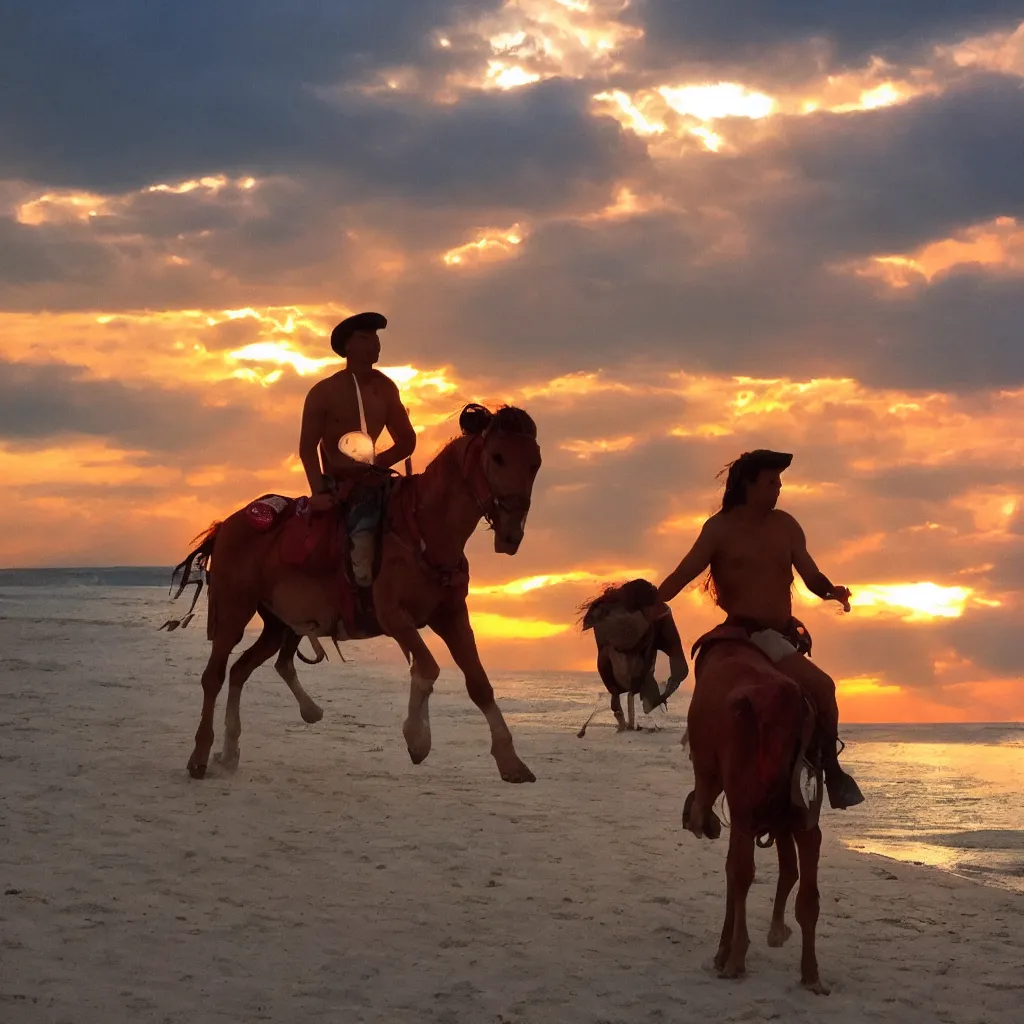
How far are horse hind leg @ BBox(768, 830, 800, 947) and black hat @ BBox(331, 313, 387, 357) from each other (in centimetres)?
534

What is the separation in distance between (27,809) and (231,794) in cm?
156

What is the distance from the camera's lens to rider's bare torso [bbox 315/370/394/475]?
37.1 feet

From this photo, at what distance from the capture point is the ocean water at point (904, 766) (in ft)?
37.8

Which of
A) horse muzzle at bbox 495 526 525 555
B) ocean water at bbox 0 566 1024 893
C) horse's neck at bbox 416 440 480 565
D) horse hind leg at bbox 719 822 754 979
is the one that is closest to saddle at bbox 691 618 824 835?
horse hind leg at bbox 719 822 754 979

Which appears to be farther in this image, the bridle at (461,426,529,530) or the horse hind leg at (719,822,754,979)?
the bridle at (461,426,529,530)

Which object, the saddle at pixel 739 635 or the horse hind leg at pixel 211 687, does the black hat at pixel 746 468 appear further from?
→ the horse hind leg at pixel 211 687

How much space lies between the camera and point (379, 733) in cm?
1554

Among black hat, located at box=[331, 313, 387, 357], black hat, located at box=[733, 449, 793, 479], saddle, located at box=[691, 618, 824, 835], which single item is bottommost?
saddle, located at box=[691, 618, 824, 835]

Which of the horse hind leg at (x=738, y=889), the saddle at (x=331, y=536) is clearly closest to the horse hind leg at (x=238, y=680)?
the saddle at (x=331, y=536)

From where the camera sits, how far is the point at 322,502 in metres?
11.0

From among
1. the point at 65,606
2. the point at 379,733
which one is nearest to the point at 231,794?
the point at 379,733

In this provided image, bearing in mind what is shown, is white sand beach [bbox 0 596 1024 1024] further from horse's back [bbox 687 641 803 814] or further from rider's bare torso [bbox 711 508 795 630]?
rider's bare torso [bbox 711 508 795 630]

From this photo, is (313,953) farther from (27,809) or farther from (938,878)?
(938,878)

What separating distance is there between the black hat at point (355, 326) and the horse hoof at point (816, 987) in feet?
20.0
